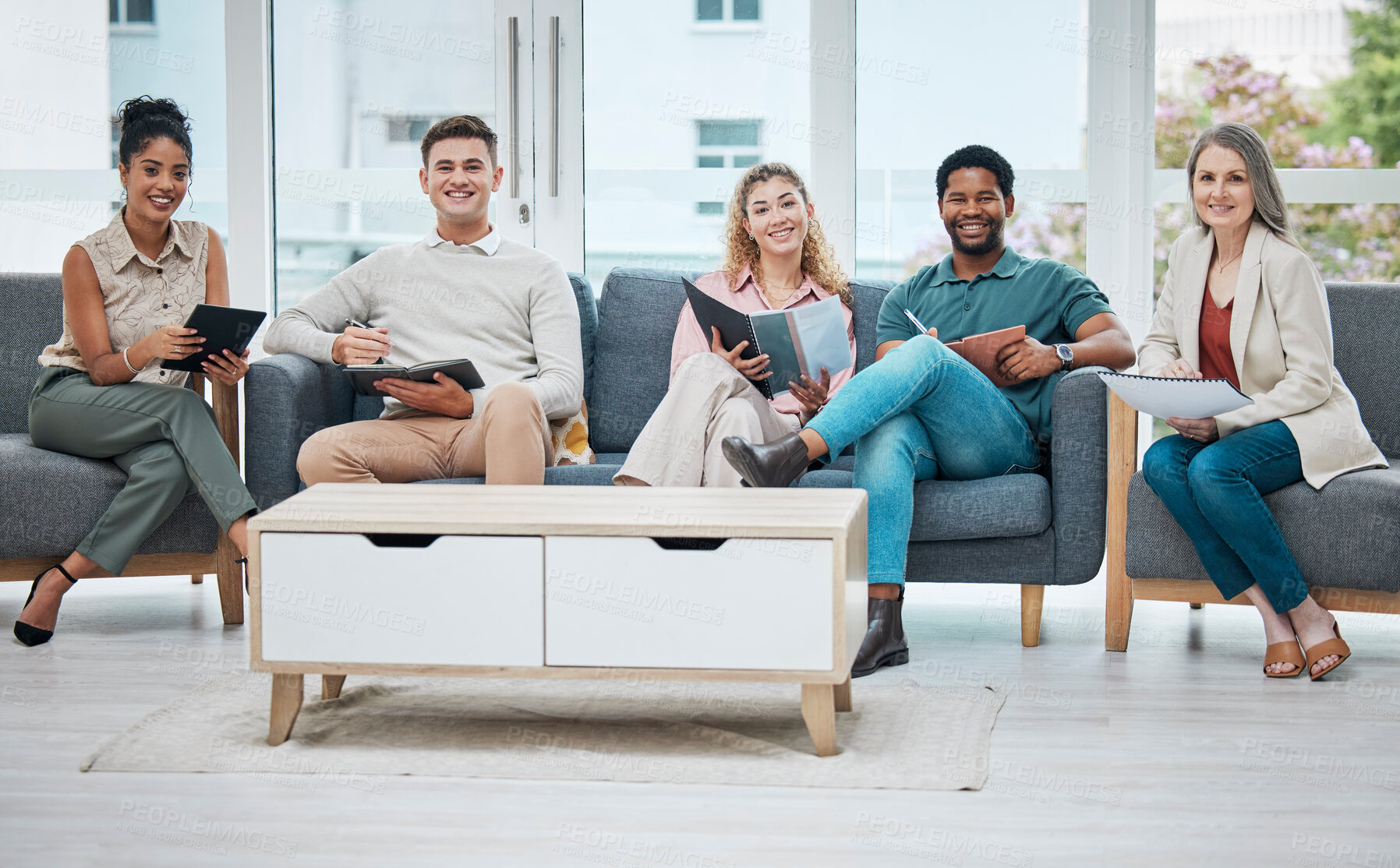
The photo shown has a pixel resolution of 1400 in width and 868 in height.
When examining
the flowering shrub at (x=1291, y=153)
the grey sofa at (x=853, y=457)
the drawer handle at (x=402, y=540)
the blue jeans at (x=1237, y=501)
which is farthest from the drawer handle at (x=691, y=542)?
the flowering shrub at (x=1291, y=153)

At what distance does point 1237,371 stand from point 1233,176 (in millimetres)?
389

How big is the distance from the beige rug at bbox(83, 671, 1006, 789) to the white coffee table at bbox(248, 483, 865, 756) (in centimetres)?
10

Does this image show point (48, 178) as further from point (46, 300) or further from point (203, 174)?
point (46, 300)

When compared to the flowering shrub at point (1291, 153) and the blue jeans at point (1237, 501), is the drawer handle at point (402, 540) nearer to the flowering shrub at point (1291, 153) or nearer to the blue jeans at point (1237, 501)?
the blue jeans at point (1237, 501)

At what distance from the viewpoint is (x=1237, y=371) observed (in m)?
2.50

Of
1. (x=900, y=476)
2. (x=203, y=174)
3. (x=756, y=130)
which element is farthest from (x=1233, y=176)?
(x=203, y=174)

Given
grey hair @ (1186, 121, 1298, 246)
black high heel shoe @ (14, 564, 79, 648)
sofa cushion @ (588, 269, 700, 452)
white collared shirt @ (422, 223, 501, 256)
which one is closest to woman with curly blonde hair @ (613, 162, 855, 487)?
sofa cushion @ (588, 269, 700, 452)

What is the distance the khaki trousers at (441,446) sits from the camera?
2570mm

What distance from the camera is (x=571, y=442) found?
2.98m

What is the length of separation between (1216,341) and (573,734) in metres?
1.52

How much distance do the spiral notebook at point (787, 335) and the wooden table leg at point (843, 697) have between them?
768 millimetres

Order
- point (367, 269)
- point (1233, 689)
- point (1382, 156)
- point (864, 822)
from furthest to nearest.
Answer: point (1382, 156), point (367, 269), point (1233, 689), point (864, 822)

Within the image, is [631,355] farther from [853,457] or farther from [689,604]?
[689,604]

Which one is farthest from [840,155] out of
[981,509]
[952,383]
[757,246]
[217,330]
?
[217,330]
